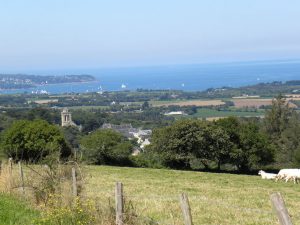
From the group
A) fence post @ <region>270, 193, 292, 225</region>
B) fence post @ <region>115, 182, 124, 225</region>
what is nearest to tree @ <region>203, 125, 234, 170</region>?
fence post @ <region>115, 182, 124, 225</region>

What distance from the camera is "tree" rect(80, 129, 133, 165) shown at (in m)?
41.8

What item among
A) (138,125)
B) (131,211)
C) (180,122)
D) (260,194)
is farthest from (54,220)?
(138,125)

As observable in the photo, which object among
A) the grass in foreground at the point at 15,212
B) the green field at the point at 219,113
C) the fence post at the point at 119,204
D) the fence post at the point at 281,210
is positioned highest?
the fence post at the point at 281,210

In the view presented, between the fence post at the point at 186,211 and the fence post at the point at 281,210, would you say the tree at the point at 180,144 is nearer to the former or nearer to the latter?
the fence post at the point at 186,211

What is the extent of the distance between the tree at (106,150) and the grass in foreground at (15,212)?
26915 millimetres

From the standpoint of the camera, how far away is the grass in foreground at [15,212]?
38.5ft

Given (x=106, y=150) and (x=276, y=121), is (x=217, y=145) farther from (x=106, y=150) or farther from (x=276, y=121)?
(x=276, y=121)

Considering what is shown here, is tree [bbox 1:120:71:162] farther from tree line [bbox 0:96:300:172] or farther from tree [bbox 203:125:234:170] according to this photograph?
tree [bbox 203:125:234:170]

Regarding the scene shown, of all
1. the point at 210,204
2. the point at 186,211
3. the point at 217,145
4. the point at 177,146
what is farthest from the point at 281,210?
the point at 217,145

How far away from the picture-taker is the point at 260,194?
65.7ft

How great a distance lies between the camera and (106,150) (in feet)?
139

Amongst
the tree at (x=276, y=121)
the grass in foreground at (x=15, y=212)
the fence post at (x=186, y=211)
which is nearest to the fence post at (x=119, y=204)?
the fence post at (x=186, y=211)

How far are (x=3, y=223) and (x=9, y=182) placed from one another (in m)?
4.58

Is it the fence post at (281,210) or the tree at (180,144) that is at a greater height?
the fence post at (281,210)
